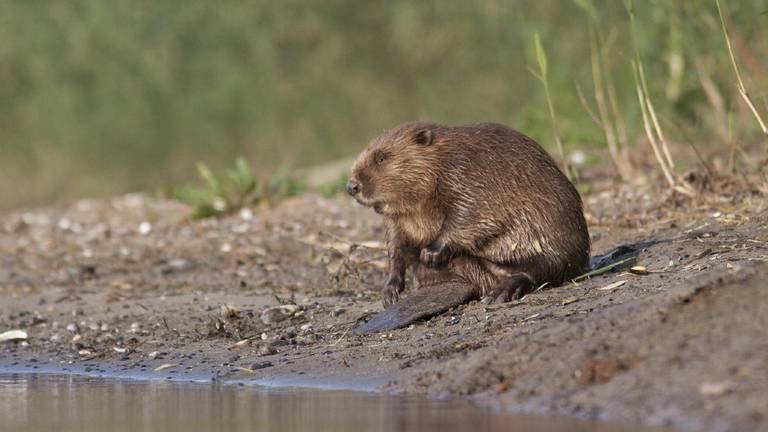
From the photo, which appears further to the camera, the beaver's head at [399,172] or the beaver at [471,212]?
the beaver's head at [399,172]

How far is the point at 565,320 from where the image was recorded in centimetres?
567

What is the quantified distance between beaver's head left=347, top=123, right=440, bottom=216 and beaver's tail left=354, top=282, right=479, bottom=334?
16.9 inches

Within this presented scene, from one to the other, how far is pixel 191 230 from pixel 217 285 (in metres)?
1.75

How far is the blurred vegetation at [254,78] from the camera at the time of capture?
1370cm

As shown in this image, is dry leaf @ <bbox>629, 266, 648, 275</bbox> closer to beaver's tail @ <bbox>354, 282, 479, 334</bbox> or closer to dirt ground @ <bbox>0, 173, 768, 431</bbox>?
dirt ground @ <bbox>0, 173, 768, 431</bbox>

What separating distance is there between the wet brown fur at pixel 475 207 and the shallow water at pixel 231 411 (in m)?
1.33

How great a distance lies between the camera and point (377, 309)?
279 inches

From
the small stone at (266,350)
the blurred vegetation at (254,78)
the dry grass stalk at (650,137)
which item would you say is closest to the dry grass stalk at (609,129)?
the dry grass stalk at (650,137)

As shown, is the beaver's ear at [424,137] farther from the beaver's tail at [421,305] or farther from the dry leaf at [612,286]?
the dry leaf at [612,286]

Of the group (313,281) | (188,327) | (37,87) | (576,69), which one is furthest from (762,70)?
(37,87)

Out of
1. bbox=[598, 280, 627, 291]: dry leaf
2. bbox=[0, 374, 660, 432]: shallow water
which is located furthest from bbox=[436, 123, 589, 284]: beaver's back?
bbox=[0, 374, 660, 432]: shallow water

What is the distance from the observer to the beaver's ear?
22.5 ft

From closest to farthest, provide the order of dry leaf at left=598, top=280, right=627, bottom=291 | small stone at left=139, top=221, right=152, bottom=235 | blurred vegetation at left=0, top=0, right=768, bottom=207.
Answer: dry leaf at left=598, top=280, right=627, bottom=291
small stone at left=139, top=221, right=152, bottom=235
blurred vegetation at left=0, top=0, right=768, bottom=207

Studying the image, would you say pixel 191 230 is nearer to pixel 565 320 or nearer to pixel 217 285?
pixel 217 285
